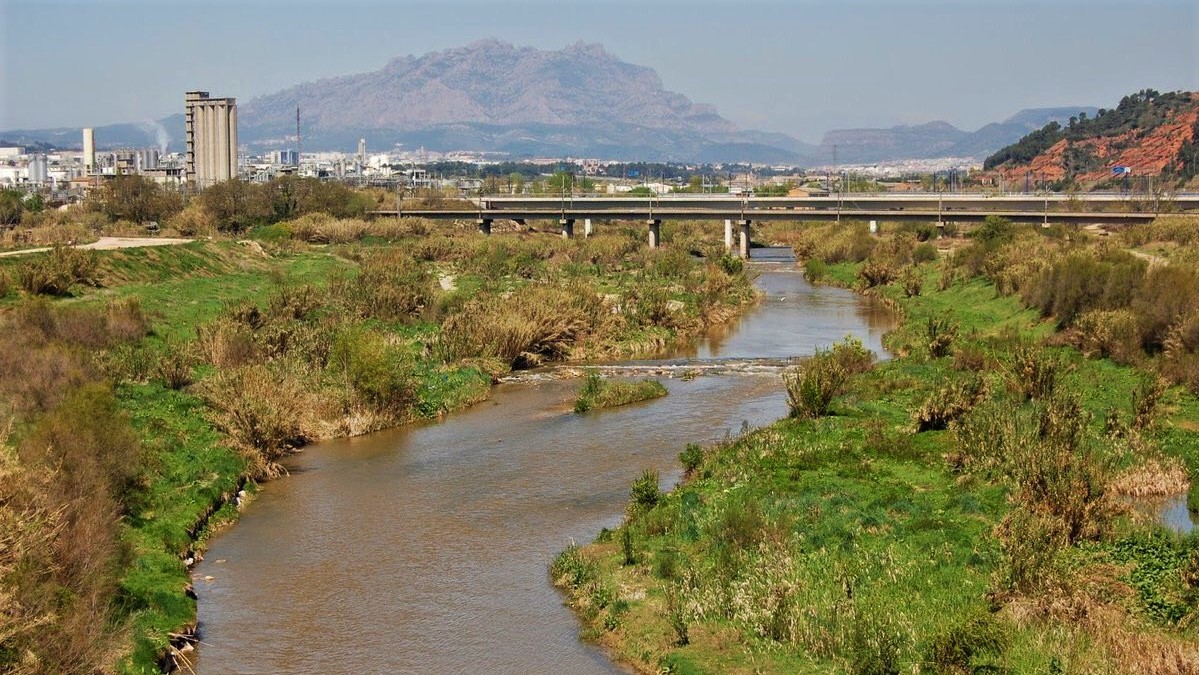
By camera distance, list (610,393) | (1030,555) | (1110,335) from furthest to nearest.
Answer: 1. (1110,335)
2. (610,393)
3. (1030,555)

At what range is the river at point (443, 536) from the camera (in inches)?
666

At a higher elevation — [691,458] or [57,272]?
[57,272]

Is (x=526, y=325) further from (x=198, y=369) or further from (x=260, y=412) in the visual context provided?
(x=260, y=412)

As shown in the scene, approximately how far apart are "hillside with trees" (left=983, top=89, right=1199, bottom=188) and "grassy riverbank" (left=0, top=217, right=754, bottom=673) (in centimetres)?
7976

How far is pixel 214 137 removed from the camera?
109562 mm

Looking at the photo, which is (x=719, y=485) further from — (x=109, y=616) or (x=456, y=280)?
(x=456, y=280)

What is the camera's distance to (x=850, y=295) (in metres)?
59.8

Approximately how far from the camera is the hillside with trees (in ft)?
404

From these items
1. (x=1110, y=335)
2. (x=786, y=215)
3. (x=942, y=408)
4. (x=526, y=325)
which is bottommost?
(x=942, y=408)

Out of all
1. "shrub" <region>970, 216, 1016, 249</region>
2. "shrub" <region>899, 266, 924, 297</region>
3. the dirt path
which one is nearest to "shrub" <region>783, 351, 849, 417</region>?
the dirt path

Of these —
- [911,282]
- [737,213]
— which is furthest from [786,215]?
[911,282]

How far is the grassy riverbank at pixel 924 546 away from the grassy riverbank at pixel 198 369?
21.0 feet

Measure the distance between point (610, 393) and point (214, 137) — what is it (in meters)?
86.5

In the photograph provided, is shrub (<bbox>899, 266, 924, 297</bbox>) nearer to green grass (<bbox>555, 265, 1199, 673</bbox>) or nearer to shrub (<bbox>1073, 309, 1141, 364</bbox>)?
shrub (<bbox>1073, 309, 1141, 364</bbox>)
